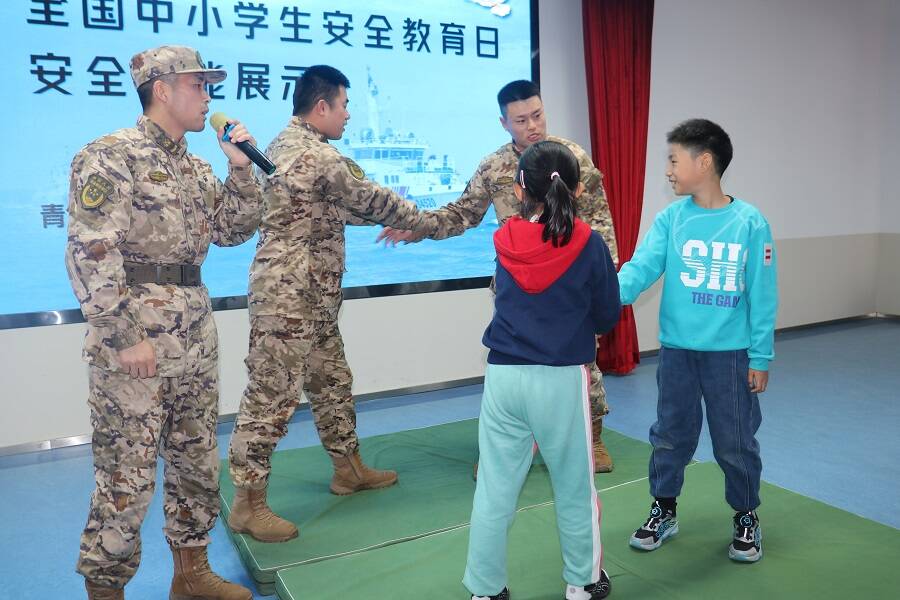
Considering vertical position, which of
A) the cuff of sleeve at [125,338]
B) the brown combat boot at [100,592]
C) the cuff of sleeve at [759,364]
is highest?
the cuff of sleeve at [125,338]

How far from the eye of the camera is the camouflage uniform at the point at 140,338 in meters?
1.97

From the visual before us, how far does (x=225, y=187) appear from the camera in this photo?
2.36 m

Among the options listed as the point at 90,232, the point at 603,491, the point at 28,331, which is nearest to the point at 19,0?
the point at 28,331

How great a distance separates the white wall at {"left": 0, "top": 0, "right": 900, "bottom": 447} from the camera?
4.00m

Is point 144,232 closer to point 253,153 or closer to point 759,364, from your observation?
point 253,153

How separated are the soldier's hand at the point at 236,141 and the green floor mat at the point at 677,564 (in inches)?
51.1

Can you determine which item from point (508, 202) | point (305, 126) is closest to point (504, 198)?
point (508, 202)

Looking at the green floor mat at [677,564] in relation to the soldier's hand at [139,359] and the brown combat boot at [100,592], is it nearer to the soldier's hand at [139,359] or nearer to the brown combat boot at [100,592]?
the brown combat boot at [100,592]

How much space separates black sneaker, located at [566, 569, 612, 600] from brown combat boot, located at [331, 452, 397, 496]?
3.93ft

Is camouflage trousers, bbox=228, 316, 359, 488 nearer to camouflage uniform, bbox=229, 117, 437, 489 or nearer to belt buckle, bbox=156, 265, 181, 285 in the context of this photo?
camouflage uniform, bbox=229, 117, 437, 489

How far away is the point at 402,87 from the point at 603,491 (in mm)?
2806

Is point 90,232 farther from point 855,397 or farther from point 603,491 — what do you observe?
point 855,397

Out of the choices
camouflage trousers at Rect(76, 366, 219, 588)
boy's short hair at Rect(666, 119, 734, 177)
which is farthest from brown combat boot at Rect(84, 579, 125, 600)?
boy's short hair at Rect(666, 119, 734, 177)

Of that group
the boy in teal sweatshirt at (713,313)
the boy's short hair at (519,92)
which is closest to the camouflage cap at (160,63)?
the boy's short hair at (519,92)
